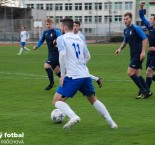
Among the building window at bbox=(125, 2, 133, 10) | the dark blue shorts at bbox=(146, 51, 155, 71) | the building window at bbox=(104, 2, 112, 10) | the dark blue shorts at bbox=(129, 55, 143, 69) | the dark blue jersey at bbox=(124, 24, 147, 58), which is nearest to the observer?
the dark blue jersey at bbox=(124, 24, 147, 58)

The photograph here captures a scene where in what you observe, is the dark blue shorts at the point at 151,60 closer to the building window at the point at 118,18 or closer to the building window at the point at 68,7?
the building window at the point at 118,18

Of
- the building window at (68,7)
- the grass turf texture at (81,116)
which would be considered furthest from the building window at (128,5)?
the grass turf texture at (81,116)

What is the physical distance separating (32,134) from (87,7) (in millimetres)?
101639

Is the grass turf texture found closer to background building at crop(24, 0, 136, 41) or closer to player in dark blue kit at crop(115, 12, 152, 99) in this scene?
player in dark blue kit at crop(115, 12, 152, 99)

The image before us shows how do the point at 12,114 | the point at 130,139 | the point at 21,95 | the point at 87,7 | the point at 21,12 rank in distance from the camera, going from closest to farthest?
1. the point at 130,139
2. the point at 12,114
3. the point at 21,95
4. the point at 21,12
5. the point at 87,7

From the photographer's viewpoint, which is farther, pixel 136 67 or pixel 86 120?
pixel 136 67

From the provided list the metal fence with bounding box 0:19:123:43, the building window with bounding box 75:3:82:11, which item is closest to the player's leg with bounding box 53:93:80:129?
the metal fence with bounding box 0:19:123:43

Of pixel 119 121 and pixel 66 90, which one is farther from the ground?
pixel 66 90

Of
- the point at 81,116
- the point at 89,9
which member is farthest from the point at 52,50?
the point at 89,9

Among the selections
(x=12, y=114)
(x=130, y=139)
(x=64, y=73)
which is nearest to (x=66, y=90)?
(x=64, y=73)

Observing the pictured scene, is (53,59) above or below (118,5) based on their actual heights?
below

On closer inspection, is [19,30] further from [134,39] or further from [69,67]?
[69,67]

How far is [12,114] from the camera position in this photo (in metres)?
10.2

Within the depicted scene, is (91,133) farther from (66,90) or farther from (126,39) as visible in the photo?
(126,39)
